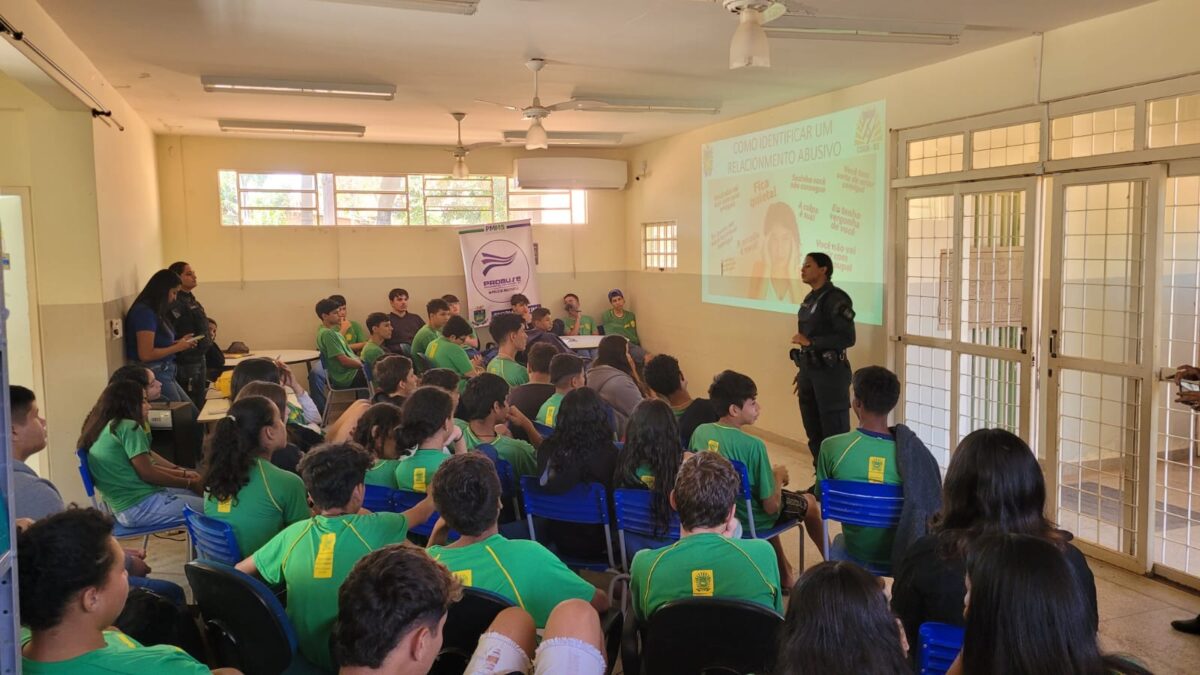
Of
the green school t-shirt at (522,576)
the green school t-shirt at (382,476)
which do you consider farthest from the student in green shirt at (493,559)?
the green school t-shirt at (382,476)

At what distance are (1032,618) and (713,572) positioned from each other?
2.78 ft

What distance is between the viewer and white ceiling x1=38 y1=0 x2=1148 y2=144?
4.19 metres

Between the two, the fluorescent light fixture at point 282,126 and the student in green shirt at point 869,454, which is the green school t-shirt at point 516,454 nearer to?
the student in green shirt at point 869,454

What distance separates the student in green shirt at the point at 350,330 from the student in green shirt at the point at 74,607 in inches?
258

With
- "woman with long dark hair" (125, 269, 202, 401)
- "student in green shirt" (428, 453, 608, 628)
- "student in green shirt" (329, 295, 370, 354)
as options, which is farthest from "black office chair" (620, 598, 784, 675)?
"student in green shirt" (329, 295, 370, 354)

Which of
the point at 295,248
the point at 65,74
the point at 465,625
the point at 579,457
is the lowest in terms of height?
the point at 465,625

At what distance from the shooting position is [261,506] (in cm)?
289

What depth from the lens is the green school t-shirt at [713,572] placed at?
6.87 feet

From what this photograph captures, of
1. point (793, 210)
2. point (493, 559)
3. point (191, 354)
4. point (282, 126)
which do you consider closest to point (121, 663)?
point (493, 559)

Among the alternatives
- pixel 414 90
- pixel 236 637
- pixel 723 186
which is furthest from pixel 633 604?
pixel 723 186

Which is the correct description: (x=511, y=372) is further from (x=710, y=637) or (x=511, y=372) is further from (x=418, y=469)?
(x=710, y=637)

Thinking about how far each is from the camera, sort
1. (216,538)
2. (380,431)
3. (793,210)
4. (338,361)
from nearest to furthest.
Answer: (216,538) < (380,431) < (793,210) < (338,361)

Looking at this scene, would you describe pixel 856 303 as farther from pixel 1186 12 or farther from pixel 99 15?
pixel 99 15

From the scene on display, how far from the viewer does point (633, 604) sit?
226 cm
